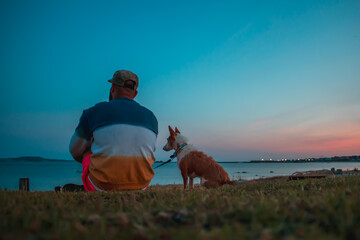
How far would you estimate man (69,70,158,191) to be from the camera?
3.71 metres

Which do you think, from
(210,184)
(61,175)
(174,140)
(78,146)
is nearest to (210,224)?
(78,146)

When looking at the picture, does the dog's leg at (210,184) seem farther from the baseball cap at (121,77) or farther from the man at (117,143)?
the baseball cap at (121,77)

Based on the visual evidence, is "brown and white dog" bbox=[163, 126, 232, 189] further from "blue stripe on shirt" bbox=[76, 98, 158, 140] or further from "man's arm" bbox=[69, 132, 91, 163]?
"man's arm" bbox=[69, 132, 91, 163]

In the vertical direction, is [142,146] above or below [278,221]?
above

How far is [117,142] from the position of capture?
372cm

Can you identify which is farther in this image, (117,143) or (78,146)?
(78,146)

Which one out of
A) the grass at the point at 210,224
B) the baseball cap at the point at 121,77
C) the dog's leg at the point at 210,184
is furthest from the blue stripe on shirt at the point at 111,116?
the dog's leg at the point at 210,184

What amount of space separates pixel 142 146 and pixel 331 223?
2985 millimetres

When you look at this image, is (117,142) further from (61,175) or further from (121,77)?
(61,175)

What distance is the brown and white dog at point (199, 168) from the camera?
6934 millimetres

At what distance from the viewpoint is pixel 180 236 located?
1.04 meters

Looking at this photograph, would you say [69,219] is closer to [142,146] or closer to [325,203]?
[325,203]

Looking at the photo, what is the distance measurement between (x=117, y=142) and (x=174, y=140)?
548 centimetres

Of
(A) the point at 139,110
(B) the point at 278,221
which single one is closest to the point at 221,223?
(B) the point at 278,221
